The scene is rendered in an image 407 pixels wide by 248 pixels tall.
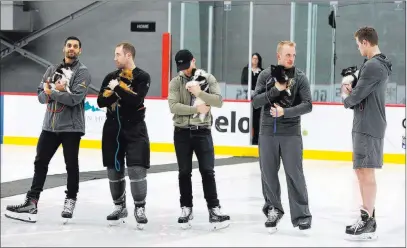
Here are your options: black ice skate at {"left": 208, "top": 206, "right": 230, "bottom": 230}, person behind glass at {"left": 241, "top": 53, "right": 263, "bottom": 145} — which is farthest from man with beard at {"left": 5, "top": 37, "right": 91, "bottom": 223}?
person behind glass at {"left": 241, "top": 53, "right": 263, "bottom": 145}

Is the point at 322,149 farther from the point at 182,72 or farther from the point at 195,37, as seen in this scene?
the point at 182,72

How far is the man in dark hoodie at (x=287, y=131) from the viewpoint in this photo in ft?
19.7

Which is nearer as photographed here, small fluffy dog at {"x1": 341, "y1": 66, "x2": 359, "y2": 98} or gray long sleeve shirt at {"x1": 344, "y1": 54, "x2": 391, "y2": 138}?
gray long sleeve shirt at {"x1": 344, "y1": 54, "x2": 391, "y2": 138}

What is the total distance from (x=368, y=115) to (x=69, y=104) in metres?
2.17

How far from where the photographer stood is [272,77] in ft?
19.9

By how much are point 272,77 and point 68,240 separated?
182 centimetres

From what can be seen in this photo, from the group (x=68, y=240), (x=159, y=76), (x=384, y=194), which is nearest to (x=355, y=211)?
(x=384, y=194)

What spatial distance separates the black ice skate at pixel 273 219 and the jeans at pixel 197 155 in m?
0.44

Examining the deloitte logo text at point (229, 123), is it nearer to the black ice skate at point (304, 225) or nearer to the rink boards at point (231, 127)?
the rink boards at point (231, 127)

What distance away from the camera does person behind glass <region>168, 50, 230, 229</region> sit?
6168 mm

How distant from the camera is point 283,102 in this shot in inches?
236

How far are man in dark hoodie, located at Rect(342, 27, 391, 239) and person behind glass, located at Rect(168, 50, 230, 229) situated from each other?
0.98m

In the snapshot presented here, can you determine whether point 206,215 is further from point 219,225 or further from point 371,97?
point 371,97

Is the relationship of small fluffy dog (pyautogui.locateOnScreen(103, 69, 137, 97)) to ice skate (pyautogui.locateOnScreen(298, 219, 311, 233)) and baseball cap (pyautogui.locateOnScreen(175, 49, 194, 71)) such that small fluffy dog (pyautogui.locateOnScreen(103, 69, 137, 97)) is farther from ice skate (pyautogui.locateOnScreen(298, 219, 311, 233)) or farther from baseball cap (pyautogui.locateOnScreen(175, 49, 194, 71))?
ice skate (pyautogui.locateOnScreen(298, 219, 311, 233))
